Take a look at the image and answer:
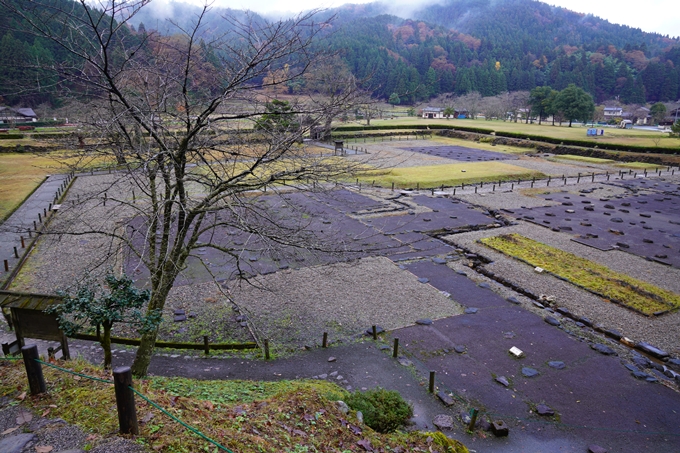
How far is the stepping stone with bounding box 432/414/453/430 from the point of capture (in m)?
7.54

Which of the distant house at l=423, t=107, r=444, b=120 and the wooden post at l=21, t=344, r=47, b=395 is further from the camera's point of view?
the distant house at l=423, t=107, r=444, b=120

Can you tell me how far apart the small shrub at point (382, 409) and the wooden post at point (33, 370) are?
4.50 m

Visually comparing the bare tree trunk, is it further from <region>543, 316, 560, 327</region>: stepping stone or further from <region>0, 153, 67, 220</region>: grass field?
<region>0, 153, 67, 220</region>: grass field

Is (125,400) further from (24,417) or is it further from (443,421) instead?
(443,421)

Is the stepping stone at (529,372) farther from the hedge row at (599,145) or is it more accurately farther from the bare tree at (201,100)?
the hedge row at (599,145)

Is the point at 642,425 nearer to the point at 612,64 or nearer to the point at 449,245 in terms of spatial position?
the point at 449,245

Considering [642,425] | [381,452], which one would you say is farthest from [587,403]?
[381,452]

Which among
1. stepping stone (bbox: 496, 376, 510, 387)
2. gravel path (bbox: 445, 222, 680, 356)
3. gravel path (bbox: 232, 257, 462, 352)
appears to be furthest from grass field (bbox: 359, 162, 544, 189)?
stepping stone (bbox: 496, 376, 510, 387)

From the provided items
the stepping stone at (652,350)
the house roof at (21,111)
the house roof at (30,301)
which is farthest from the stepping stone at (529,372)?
the house roof at (21,111)

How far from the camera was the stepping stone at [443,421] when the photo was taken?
7.54 m

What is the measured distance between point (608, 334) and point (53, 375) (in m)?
12.2

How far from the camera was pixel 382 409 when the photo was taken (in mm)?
7117

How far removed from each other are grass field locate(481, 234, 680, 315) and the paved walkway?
50.8 feet

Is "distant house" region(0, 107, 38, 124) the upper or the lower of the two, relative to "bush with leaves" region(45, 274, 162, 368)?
upper
